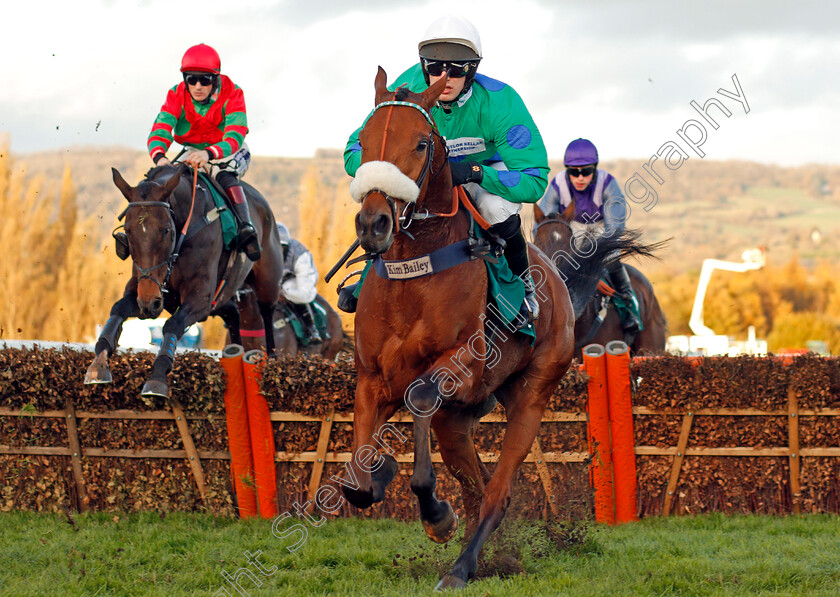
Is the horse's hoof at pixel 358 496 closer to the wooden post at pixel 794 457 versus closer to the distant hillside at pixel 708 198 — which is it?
the wooden post at pixel 794 457

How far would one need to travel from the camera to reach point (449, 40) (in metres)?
4.65

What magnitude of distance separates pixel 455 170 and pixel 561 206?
505cm

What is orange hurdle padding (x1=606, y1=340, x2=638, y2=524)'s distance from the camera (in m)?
6.77

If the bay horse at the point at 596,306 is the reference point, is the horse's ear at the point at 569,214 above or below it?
above

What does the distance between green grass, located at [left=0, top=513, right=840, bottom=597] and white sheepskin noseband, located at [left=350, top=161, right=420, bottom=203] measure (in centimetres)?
189

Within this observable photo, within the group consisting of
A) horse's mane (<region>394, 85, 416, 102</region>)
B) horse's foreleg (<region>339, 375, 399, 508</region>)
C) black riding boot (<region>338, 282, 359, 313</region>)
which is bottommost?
horse's foreleg (<region>339, 375, 399, 508</region>)

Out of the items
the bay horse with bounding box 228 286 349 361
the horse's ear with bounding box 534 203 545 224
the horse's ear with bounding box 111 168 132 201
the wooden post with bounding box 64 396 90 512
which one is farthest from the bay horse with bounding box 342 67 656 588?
the horse's ear with bounding box 534 203 545 224

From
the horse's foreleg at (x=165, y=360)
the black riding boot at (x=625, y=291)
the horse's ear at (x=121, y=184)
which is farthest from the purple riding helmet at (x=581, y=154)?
the horse's ear at (x=121, y=184)

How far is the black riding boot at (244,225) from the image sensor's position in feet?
27.1

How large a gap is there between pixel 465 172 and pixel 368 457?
148 cm

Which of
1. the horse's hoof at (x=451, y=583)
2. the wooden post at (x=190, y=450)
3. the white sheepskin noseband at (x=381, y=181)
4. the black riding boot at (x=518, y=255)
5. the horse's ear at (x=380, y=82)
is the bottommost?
the horse's hoof at (x=451, y=583)

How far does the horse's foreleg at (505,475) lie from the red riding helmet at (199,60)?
4.41m

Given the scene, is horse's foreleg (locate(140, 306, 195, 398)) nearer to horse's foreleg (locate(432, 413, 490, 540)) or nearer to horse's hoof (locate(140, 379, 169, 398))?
horse's hoof (locate(140, 379, 169, 398))

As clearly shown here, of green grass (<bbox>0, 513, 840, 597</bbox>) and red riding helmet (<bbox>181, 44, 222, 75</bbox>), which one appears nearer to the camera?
green grass (<bbox>0, 513, 840, 597</bbox>)
